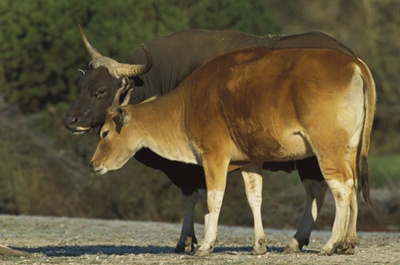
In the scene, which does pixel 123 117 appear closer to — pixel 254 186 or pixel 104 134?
pixel 104 134

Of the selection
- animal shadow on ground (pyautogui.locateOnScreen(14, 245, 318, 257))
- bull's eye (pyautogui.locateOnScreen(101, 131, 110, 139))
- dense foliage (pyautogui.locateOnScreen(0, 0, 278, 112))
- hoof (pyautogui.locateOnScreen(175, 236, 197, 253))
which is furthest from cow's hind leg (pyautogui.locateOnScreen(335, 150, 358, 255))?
dense foliage (pyautogui.locateOnScreen(0, 0, 278, 112))

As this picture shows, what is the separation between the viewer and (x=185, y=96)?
572 inches

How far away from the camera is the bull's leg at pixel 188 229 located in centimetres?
1572

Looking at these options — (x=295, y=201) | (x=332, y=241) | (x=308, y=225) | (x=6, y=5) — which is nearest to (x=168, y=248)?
(x=308, y=225)

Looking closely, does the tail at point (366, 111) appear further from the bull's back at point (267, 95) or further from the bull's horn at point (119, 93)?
the bull's horn at point (119, 93)

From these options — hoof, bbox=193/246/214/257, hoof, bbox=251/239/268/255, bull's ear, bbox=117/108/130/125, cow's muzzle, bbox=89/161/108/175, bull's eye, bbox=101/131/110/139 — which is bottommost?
hoof, bbox=193/246/214/257

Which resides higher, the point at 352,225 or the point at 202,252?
the point at 352,225

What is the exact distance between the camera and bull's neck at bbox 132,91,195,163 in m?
14.4

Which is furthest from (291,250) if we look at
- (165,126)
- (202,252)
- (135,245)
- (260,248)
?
(135,245)

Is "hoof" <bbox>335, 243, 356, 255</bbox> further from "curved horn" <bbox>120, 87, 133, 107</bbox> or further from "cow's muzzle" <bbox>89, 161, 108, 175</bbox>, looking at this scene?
"curved horn" <bbox>120, 87, 133, 107</bbox>

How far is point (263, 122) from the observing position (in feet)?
44.7

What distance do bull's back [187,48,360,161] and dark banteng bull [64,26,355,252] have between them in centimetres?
136

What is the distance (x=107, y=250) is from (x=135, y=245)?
149 centimetres

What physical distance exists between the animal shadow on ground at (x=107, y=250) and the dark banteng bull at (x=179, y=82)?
0.68 m
